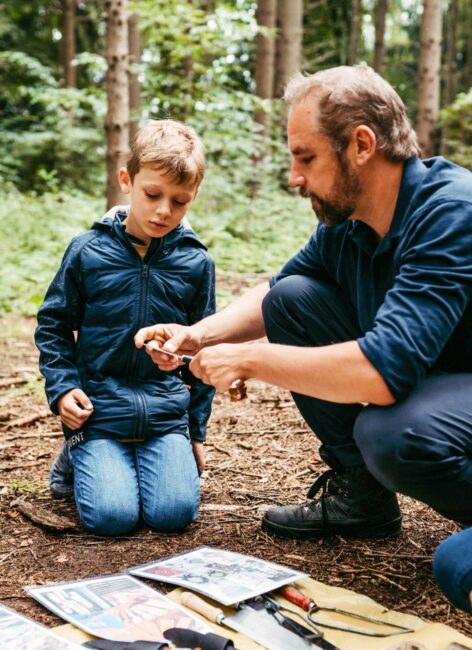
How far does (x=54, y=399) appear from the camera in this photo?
283 centimetres

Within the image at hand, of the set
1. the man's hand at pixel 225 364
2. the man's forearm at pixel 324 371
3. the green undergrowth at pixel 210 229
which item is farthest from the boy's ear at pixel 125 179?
the green undergrowth at pixel 210 229

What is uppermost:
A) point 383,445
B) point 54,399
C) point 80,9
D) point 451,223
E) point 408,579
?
point 80,9

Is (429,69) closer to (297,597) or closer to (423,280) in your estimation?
(423,280)

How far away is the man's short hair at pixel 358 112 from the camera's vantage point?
224cm

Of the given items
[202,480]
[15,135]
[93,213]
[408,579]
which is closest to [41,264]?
[93,213]

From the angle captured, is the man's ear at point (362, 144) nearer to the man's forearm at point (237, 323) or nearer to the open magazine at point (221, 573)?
the man's forearm at point (237, 323)

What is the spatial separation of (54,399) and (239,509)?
90 cm

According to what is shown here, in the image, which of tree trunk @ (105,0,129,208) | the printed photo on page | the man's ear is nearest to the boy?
the printed photo on page

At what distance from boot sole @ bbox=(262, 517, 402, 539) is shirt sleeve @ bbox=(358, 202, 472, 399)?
2.54 feet

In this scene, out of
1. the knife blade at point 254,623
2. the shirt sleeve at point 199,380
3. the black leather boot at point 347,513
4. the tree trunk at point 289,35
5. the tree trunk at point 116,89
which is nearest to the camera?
the knife blade at point 254,623

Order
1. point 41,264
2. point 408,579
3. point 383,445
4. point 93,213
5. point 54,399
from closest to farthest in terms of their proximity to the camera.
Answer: point 383,445, point 408,579, point 54,399, point 41,264, point 93,213

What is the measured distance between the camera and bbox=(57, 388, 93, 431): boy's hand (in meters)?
2.79

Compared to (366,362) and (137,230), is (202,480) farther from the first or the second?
(366,362)

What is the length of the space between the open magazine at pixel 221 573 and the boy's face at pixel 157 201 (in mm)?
1285
